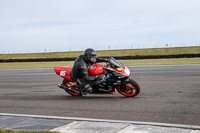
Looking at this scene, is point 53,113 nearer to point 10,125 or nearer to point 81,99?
point 10,125

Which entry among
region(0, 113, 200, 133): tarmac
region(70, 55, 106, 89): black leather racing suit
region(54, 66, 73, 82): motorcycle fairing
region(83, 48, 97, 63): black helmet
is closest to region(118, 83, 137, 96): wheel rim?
region(70, 55, 106, 89): black leather racing suit

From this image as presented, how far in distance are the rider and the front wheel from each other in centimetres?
77

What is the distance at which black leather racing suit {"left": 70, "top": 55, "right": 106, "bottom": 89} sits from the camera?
8.11 metres

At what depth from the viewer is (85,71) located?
26.7ft

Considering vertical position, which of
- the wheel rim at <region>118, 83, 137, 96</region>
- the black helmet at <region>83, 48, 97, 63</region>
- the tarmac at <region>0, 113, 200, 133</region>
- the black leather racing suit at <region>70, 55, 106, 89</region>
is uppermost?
the black helmet at <region>83, 48, 97, 63</region>

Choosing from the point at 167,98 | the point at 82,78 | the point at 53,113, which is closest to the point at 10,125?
the point at 53,113

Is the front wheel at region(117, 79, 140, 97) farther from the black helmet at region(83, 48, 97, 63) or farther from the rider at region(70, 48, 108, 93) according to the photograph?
the black helmet at region(83, 48, 97, 63)

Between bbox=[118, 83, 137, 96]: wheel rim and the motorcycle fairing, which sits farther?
the motorcycle fairing

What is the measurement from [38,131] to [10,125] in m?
0.86

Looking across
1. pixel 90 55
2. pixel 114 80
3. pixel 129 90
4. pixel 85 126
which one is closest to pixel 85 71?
pixel 90 55

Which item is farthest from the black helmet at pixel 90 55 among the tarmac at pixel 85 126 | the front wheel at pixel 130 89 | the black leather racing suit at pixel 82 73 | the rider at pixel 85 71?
the tarmac at pixel 85 126

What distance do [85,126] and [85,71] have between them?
3475mm

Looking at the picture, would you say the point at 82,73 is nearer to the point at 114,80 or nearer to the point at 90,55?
the point at 90,55

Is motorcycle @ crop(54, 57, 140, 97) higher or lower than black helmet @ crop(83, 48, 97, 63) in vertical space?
lower
